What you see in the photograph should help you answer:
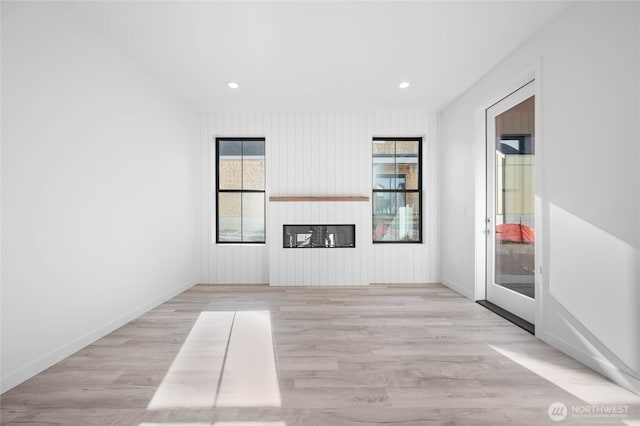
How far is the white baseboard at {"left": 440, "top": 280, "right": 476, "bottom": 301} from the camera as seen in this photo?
12.6 ft

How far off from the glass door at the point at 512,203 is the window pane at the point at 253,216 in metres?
3.19

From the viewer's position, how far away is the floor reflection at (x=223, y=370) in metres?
1.77

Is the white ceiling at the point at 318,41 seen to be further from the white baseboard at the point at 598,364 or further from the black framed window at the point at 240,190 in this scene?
the white baseboard at the point at 598,364

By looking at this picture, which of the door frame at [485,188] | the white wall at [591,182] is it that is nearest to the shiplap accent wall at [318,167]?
the door frame at [485,188]

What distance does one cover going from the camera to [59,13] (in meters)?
2.26

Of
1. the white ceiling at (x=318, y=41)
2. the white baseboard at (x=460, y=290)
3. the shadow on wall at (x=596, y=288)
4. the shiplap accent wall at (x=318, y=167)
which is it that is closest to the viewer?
the shadow on wall at (x=596, y=288)

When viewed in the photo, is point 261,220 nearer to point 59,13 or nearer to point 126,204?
point 126,204

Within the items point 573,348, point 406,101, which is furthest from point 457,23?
point 573,348

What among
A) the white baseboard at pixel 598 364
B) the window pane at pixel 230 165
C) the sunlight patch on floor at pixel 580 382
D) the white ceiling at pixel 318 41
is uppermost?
the white ceiling at pixel 318 41

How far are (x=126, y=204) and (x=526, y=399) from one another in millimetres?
3487

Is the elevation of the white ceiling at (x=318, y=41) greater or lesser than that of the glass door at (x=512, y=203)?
greater

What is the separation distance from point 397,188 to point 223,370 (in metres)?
3.80

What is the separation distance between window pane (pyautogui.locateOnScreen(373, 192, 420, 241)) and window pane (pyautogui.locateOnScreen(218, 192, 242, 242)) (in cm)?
217

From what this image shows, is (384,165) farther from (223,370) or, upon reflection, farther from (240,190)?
(223,370)
